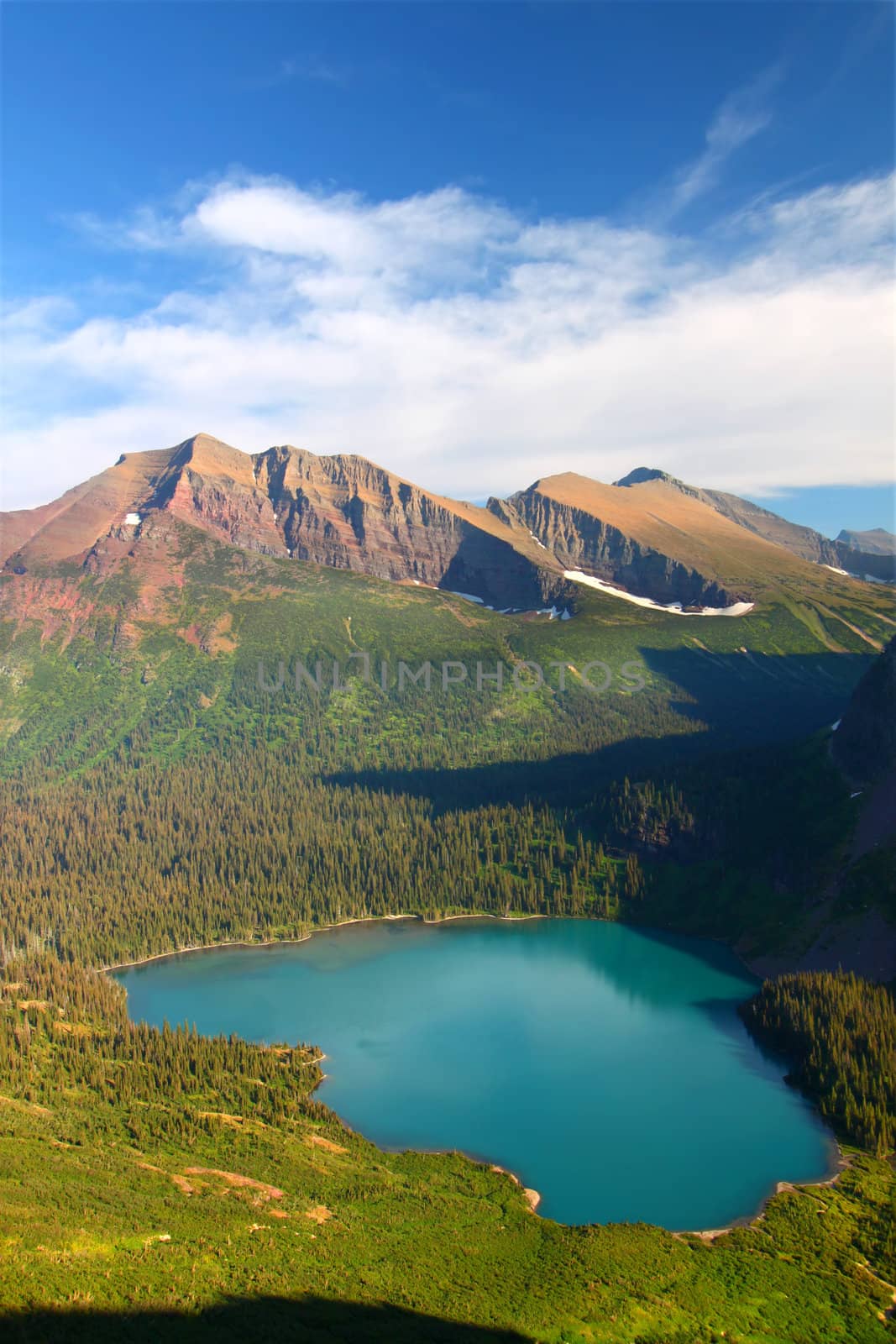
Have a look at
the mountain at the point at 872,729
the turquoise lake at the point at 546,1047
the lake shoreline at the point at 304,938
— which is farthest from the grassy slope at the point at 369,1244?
the mountain at the point at 872,729

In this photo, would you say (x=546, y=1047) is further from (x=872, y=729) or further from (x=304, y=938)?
(x=872, y=729)

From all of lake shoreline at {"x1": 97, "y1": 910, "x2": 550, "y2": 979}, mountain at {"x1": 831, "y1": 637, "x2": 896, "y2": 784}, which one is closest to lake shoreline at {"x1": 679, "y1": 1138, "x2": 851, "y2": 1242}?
lake shoreline at {"x1": 97, "y1": 910, "x2": 550, "y2": 979}

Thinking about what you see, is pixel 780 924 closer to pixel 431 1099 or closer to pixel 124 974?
pixel 431 1099

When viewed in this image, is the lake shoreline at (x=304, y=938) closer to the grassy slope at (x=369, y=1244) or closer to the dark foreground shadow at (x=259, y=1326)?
the grassy slope at (x=369, y=1244)

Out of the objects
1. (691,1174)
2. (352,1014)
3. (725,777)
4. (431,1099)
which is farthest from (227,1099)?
(725,777)

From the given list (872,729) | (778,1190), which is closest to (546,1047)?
(778,1190)

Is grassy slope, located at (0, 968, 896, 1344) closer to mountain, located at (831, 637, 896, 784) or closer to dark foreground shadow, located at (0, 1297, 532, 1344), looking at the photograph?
dark foreground shadow, located at (0, 1297, 532, 1344)
